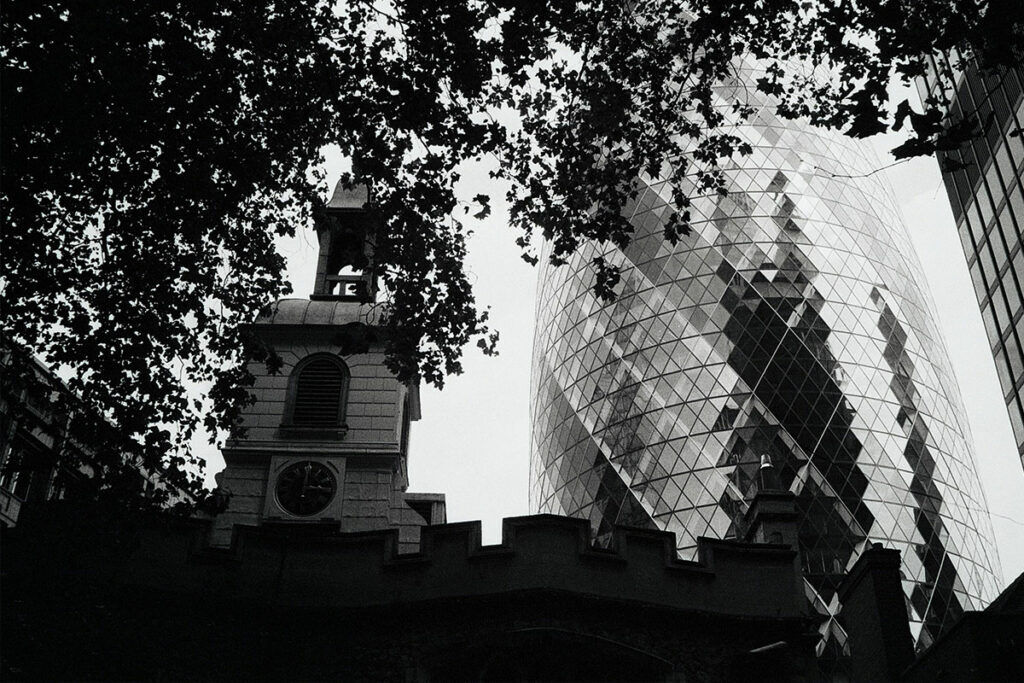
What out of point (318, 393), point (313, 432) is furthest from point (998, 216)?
point (313, 432)

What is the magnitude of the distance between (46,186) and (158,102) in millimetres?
1336

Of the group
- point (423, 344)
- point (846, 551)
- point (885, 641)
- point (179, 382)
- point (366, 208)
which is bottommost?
point (885, 641)

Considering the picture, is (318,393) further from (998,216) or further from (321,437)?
(998,216)

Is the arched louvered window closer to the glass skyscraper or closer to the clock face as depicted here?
the clock face

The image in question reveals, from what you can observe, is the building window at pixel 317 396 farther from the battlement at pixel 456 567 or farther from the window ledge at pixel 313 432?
the battlement at pixel 456 567

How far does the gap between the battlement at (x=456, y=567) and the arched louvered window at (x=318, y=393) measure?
5.70m

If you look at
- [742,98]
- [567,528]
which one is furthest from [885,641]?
[742,98]

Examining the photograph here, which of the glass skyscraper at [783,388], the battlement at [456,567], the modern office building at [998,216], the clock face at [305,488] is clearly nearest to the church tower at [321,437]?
the clock face at [305,488]

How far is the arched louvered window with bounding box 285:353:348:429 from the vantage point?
1761cm

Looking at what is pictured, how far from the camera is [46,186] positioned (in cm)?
980

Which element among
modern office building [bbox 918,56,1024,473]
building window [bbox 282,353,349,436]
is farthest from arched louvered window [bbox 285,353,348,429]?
modern office building [bbox 918,56,1024,473]

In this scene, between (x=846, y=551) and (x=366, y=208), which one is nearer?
(x=366, y=208)

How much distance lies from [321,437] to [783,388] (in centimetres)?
2974

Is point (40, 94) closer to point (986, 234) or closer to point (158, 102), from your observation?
point (158, 102)
